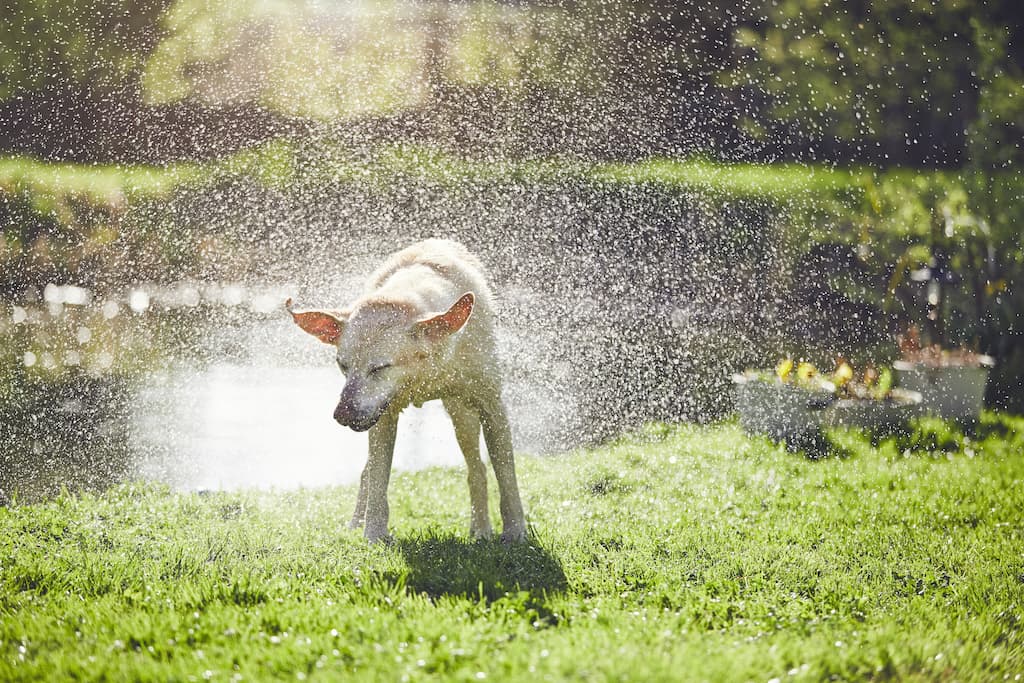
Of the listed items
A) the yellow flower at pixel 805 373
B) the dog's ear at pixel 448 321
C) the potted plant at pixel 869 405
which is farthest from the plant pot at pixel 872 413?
the dog's ear at pixel 448 321

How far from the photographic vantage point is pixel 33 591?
15.3ft

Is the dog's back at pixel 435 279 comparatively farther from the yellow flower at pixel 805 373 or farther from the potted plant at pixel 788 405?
the yellow flower at pixel 805 373

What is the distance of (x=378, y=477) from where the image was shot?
17.3 ft

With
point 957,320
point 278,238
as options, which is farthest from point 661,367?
point 278,238

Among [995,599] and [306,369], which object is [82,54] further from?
[995,599]

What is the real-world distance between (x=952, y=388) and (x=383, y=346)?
705 cm

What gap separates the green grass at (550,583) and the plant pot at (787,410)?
4.37 feet

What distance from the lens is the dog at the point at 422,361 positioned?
4543 mm

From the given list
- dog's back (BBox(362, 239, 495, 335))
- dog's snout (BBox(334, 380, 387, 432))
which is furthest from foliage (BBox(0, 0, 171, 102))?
dog's snout (BBox(334, 380, 387, 432))

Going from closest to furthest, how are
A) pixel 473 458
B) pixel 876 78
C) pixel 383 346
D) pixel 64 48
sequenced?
pixel 383 346
pixel 473 458
pixel 876 78
pixel 64 48

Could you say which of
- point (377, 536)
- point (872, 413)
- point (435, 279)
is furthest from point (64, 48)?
point (377, 536)

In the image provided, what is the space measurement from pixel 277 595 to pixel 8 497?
135 inches

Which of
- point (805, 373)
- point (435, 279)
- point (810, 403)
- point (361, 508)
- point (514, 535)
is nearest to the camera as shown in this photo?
point (435, 279)

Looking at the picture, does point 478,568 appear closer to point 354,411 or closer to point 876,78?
point 354,411
